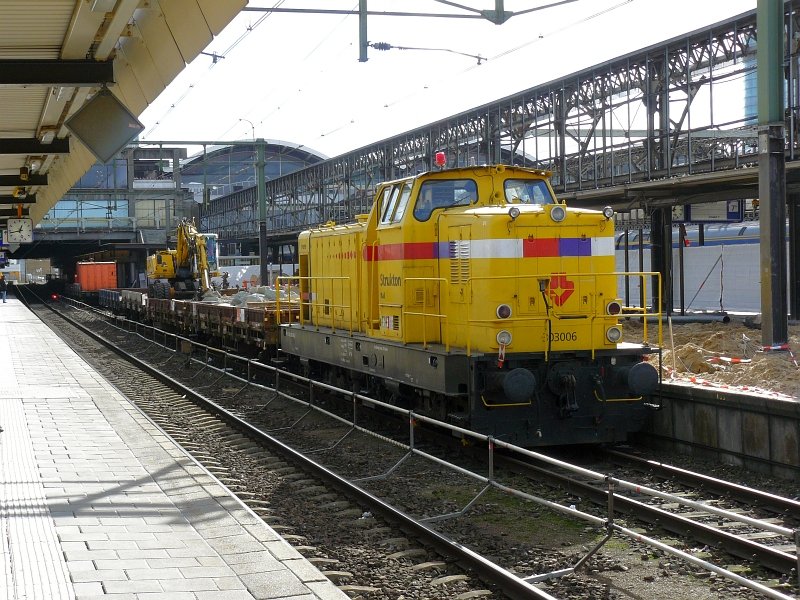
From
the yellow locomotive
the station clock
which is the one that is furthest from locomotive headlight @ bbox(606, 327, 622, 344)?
the station clock

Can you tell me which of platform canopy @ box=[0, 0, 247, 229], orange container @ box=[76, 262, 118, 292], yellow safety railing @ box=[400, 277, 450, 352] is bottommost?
yellow safety railing @ box=[400, 277, 450, 352]

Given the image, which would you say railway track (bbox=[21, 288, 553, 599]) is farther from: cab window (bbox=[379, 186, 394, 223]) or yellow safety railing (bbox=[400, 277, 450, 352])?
cab window (bbox=[379, 186, 394, 223])

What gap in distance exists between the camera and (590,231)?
11570 mm

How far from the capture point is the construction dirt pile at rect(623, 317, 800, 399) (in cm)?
1347

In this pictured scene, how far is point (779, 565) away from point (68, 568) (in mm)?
5002

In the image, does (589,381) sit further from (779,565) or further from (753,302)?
(753,302)

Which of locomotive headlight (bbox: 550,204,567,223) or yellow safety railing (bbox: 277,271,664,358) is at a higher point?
locomotive headlight (bbox: 550,204,567,223)

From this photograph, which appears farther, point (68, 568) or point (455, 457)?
point (455, 457)

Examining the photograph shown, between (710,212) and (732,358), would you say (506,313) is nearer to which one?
(732,358)

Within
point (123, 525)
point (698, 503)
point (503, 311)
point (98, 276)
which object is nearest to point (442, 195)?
point (503, 311)

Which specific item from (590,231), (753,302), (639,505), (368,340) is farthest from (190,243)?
(639,505)

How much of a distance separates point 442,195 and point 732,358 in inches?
274

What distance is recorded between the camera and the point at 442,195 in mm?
12250

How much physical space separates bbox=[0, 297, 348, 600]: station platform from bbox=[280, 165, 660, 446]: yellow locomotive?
3.12 metres
